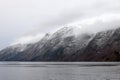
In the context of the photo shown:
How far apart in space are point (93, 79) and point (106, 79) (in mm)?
5090

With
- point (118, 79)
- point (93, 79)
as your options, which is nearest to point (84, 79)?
point (93, 79)

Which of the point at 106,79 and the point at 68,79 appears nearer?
the point at 106,79

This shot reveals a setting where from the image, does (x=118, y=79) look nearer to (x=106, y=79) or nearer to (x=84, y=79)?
(x=106, y=79)

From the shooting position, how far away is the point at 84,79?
103 metres

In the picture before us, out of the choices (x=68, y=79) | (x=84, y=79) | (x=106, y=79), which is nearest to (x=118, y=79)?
(x=106, y=79)

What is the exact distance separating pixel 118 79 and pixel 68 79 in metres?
19.3

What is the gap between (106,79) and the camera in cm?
9738

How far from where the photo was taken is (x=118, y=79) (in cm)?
9650

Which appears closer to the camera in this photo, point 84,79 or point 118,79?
point 118,79

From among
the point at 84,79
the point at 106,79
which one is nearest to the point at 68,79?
the point at 84,79

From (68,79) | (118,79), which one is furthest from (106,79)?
(68,79)

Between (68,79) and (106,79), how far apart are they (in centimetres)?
1557

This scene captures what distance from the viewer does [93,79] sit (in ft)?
330

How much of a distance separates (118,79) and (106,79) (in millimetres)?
3984
